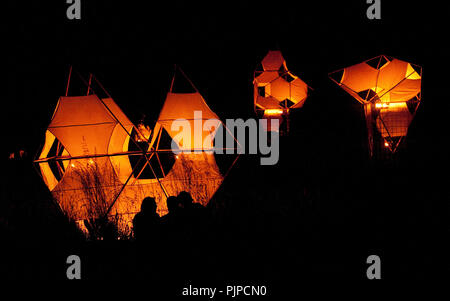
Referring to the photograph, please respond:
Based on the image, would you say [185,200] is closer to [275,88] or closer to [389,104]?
[389,104]

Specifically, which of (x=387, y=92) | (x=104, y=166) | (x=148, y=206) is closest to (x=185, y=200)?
(x=148, y=206)

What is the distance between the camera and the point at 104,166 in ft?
13.9

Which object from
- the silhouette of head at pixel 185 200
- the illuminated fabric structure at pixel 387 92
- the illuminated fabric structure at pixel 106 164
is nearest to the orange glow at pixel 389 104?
the illuminated fabric structure at pixel 387 92

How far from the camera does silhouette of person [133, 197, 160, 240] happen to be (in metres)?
3.27

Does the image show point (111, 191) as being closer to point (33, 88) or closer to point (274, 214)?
point (274, 214)

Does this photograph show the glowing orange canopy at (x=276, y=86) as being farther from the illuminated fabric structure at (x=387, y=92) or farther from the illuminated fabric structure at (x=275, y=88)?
the illuminated fabric structure at (x=387, y=92)

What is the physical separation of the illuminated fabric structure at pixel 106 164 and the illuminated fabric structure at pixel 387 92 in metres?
1.49

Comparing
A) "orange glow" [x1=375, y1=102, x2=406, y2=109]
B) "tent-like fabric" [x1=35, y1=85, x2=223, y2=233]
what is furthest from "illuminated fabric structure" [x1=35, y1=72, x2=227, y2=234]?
"orange glow" [x1=375, y1=102, x2=406, y2=109]

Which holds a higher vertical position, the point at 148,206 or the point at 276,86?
the point at 276,86

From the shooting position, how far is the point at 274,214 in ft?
11.6

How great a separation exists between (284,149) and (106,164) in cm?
381

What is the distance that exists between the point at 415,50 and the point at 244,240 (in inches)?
171

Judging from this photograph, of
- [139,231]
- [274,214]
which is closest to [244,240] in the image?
[274,214]

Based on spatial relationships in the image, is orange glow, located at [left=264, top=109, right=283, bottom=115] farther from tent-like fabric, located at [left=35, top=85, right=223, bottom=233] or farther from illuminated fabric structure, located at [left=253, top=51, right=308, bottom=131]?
tent-like fabric, located at [left=35, top=85, right=223, bottom=233]
